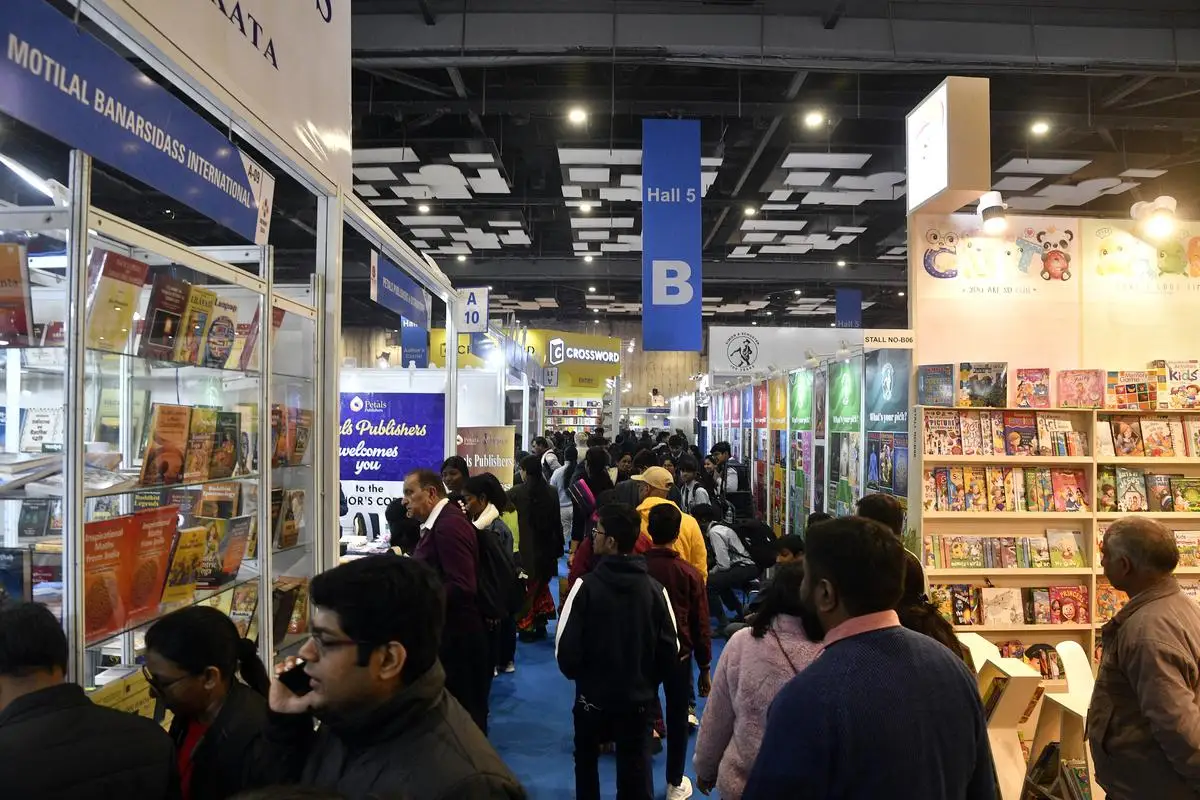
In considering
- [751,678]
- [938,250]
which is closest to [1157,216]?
[938,250]

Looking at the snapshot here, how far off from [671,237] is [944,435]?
3054 millimetres

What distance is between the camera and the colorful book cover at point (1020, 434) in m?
5.02

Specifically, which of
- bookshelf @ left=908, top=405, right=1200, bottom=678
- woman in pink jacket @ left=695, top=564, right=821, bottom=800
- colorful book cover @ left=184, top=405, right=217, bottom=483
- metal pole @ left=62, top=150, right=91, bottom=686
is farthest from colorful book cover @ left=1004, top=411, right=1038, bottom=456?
metal pole @ left=62, top=150, right=91, bottom=686

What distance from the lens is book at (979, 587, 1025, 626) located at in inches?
198

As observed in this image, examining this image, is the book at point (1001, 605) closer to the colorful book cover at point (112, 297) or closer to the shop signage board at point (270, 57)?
the shop signage board at point (270, 57)

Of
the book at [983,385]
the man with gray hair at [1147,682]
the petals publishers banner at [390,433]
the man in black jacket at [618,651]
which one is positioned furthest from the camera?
the petals publishers banner at [390,433]

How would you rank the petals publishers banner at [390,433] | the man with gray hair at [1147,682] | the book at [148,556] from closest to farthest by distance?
the book at [148,556]
the man with gray hair at [1147,682]
the petals publishers banner at [390,433]

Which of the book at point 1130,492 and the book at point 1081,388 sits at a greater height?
the book at point 1081,388

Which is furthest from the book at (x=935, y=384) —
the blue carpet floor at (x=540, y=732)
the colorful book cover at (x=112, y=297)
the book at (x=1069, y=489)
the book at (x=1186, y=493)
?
the colorful book cover at (x=112, y=297)

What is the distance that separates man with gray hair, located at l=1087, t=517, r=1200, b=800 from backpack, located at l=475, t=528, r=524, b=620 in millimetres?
2499

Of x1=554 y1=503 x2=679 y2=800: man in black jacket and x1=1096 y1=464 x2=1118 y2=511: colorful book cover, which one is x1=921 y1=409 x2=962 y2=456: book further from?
x1=554 y1=503 x2=679 y2=800: man in black jacket

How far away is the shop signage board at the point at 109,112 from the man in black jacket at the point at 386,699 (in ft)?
3.86

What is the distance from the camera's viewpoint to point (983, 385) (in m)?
4.88

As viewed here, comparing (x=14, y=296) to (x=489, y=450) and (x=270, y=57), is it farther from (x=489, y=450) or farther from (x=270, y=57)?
(x=489, y=450)
